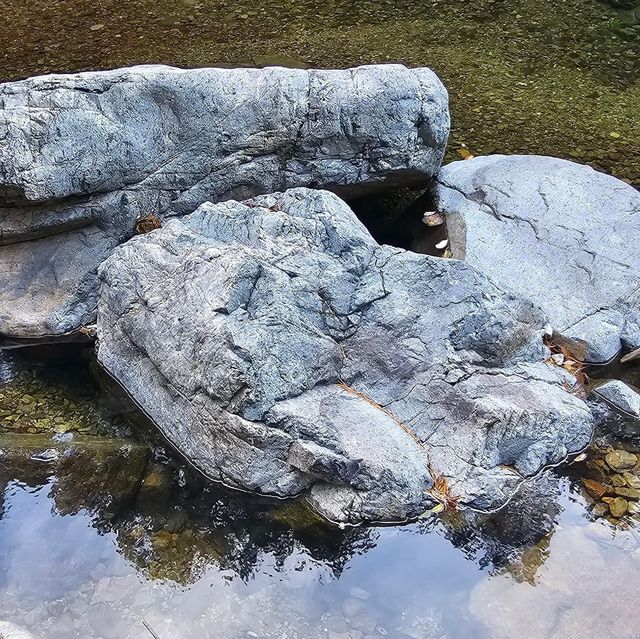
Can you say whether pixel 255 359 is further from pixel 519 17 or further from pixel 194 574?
pixel 519 17

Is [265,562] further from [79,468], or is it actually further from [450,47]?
[450,47]

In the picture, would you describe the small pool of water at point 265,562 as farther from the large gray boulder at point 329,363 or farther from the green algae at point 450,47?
the green algae at point 450,47

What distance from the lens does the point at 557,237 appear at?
6047mm

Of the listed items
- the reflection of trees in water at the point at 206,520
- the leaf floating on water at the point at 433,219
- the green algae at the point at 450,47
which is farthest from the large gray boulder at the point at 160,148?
the green algae at the point at 450,47

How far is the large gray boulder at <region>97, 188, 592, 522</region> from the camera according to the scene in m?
4.39

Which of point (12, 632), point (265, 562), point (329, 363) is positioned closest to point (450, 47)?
point (329, 363)

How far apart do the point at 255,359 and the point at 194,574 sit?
1258mm

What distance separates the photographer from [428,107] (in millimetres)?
6055

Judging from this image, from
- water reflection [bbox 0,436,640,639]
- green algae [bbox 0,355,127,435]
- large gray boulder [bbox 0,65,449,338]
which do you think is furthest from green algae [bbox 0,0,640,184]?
water reflection [bbox 0,436,640,639]

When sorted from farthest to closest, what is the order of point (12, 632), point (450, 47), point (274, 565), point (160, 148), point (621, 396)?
point (450, 47) < point (160, 148) < point (621, 396) < point (274, 565) < point (12, 632)

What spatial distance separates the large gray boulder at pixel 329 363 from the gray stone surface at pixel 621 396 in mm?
392

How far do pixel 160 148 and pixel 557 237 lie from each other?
3221 mm

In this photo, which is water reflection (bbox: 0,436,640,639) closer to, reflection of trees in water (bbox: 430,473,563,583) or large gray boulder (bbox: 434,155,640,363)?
reflection of trees in water (bbox: 430,473,563,583)

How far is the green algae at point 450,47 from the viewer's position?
8164mm
